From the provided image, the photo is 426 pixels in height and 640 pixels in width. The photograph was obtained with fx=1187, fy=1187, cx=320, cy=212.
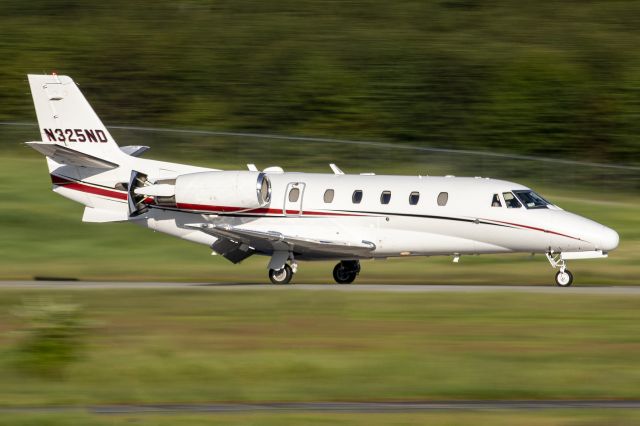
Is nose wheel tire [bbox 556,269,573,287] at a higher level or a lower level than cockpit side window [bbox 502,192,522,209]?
lower

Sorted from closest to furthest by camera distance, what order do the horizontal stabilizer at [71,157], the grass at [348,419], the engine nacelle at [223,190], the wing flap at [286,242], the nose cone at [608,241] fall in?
the grass at [348,419] < the nose cone at [608,241] < the wing flap at [286,242] < the engine nacelle at [223,190] < the horizontal stabilizer at [71,157]

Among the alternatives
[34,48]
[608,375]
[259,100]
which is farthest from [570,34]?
[608,375]

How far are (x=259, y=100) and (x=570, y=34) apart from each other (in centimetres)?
1494

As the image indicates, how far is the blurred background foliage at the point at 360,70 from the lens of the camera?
4722 cm

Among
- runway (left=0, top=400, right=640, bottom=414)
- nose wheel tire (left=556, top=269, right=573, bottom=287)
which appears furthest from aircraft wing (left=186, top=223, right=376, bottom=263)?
runway (left=0, top=400, right=640, bottom=414)

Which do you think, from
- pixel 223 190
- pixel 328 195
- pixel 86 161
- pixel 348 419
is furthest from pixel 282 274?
pixel 348 419

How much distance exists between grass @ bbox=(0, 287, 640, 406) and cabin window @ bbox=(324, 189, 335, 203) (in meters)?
3.40

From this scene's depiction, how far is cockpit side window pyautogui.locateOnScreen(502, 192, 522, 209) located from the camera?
27.0 metres

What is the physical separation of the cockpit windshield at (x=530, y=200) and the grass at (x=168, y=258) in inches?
125

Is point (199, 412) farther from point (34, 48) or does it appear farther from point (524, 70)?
point (34, 48)

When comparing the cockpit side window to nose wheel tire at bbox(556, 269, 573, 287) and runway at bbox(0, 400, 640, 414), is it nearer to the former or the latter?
nose wheel tire at bbox(556, 269, 573, 287)

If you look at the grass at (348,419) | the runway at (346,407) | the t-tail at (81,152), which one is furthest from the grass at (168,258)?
the grass at (348,419)

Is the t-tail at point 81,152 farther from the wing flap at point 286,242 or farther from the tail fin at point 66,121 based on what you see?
the wing flap at point 286,242

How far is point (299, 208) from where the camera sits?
27766 mm
